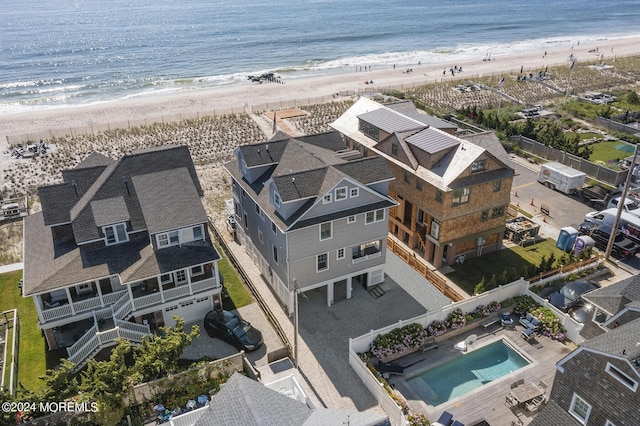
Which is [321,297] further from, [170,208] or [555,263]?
[555,263]

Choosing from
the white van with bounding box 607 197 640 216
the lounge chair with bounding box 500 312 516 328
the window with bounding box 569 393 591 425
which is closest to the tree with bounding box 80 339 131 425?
the window with bounding box 569 393 591 425

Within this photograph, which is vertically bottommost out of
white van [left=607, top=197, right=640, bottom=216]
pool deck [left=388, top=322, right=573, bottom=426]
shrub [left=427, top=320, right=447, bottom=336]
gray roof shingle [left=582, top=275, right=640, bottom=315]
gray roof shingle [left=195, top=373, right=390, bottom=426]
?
pool deck [left=388, top=322, right=573, bottom=426]

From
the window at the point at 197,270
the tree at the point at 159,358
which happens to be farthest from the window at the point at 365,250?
the tree at the point at 159,358

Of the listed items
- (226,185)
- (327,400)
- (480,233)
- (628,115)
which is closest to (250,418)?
(327,400)

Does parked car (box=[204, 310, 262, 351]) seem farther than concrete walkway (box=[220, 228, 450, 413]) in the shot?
Yes

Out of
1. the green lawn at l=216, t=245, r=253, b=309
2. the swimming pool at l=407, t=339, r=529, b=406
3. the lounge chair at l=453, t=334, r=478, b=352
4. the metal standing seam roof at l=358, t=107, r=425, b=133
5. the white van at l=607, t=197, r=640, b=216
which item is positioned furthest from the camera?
the white van at l=607, t=197, r=640, b=216

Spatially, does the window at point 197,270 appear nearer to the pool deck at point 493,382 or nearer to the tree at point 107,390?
the tree at point 107,390

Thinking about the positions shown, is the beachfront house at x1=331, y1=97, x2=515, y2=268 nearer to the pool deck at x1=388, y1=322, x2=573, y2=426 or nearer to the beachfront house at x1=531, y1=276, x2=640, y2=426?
the pool deck at x1=388, y1=322, x2=573, y2=426
